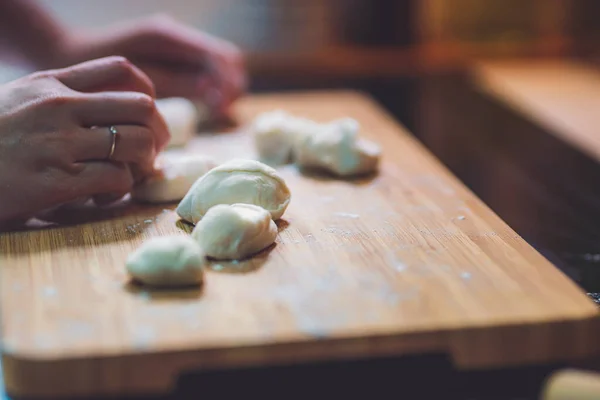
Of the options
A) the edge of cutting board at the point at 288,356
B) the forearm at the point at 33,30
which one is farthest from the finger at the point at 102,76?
the forearm at the point at 33,30

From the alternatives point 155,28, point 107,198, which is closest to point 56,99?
point 107,198

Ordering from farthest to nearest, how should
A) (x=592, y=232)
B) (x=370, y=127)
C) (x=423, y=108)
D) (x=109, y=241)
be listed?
(x=423, y=108), (x=370, y=127), (x=592, y=232), (x=109, y=241)

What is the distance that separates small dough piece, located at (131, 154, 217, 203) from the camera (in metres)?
1.15

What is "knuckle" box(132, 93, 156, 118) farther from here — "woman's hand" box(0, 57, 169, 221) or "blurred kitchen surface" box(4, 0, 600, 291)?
"blurred kitchen surface" box(4, 0, 600, 291)

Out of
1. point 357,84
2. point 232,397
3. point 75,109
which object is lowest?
point 357,84

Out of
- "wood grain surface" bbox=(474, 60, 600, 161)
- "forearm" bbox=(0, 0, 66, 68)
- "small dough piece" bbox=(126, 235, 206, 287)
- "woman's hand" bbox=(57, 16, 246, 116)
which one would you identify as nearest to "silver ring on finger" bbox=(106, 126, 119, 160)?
"small dough piece" bbox=(126, 235, 206, 287)

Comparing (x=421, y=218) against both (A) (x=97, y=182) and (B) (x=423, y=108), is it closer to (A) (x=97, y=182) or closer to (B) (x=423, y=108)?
(A) (x=97, y=182)

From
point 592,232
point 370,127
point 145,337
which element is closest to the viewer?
point 145,337

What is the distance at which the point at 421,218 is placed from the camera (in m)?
1.09

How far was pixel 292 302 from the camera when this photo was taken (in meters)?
0.82

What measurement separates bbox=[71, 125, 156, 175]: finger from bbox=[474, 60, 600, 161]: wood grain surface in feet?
3.05

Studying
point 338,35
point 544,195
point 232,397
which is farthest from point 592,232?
point 338,35

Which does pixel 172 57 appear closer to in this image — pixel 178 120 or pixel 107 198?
pixel 178 120

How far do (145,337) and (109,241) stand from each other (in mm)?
286
